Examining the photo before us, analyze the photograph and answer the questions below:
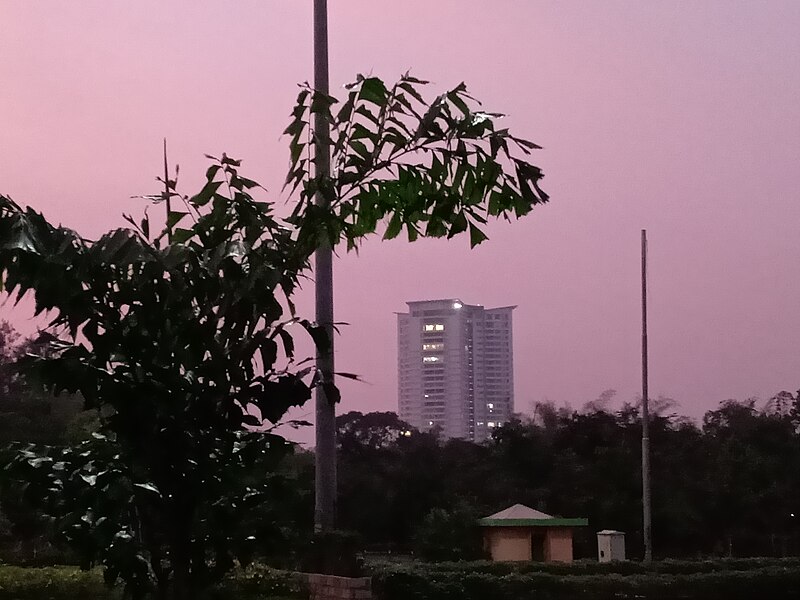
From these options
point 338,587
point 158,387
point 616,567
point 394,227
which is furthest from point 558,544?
point 158,387

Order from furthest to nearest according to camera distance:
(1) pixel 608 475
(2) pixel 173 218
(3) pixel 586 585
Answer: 1. (1) pixel 608 475
2. (3) pixel 586 585
3. (2) pixel 173 218

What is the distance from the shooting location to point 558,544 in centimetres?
1641

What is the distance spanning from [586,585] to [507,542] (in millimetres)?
3103

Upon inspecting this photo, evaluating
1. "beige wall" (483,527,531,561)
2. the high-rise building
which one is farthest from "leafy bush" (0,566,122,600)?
the high-rise building

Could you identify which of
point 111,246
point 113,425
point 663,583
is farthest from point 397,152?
point 663,583

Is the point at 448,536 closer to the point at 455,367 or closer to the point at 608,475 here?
the point at 608,475

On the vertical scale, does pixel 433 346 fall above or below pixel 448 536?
above

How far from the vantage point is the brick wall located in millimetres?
6809

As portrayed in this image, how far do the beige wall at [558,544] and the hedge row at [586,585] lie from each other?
2.15 m

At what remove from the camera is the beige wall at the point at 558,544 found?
16.2 meters

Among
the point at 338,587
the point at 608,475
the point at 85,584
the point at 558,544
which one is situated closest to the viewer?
the point at 338,587

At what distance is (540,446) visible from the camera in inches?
820

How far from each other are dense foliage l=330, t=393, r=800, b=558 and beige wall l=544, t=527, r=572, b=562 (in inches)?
45.6

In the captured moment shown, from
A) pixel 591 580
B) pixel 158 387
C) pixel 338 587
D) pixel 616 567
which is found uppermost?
pixel 158 387
